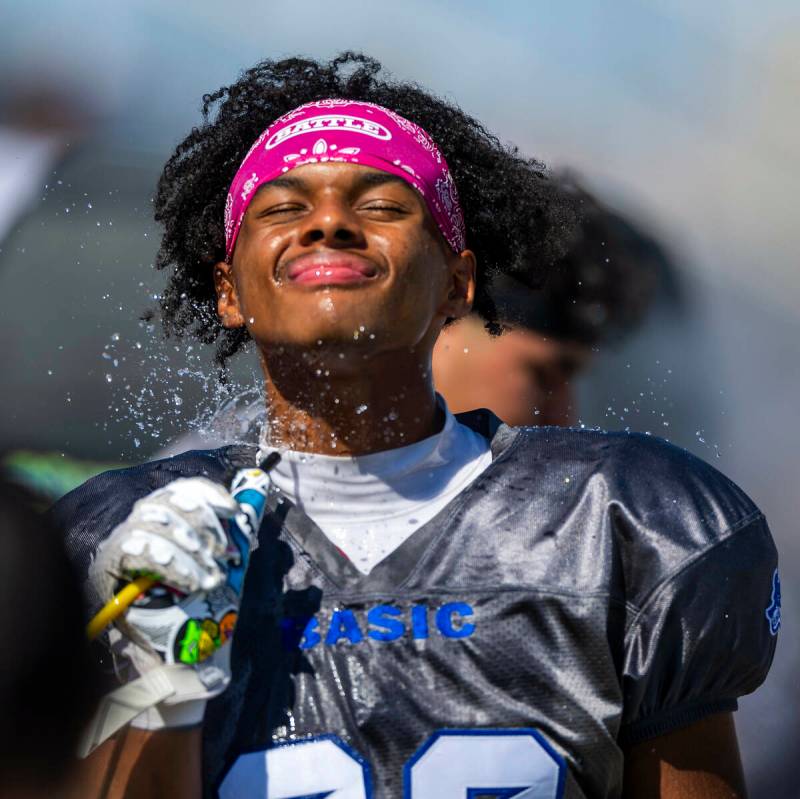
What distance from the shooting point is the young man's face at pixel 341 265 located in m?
2.31

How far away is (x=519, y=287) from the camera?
3387 millimetres

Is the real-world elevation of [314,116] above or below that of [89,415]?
above

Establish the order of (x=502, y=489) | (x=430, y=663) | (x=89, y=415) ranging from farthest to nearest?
1. (x=89, y=415)
2. (x=502, y=489)
3. (x=430, y=663)

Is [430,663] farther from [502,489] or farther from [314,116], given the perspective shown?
[314,116]

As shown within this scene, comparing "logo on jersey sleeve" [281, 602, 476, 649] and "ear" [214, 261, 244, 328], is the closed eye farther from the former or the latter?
"logo on jersey sleeve" [281, 602, 476, 649]

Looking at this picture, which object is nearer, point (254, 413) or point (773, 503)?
point (254, 413)

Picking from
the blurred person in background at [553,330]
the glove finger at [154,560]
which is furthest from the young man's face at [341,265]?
the blurred person in background at [553,330]

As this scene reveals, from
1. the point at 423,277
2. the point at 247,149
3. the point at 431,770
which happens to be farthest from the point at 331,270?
the point at 431,770

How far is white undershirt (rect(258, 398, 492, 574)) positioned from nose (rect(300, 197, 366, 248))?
0.34m

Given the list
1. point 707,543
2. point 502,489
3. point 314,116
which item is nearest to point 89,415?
point 314,116

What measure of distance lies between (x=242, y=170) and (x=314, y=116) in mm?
155

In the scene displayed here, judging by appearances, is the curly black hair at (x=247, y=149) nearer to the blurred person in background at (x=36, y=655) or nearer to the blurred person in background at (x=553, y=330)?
the blurred person in background at (x=553, y=330)

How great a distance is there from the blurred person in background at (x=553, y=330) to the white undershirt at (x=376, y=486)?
941mm

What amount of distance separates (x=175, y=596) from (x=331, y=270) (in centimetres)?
62
